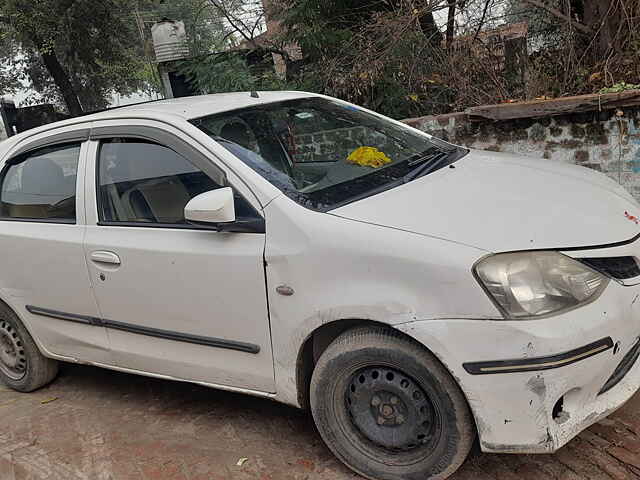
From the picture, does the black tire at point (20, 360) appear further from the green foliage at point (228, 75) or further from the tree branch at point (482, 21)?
the tree branch at point (482, 21)

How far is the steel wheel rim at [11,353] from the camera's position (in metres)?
4.22

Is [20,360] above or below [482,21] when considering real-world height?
below

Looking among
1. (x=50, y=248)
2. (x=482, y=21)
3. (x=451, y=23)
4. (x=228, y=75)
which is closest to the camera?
(x=50, y=248)

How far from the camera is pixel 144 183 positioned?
10.9ft

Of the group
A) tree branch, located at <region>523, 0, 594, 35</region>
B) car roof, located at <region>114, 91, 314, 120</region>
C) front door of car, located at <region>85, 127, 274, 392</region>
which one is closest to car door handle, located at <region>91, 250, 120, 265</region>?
front door of car, located at <region>85, 127, 274, 392</region>

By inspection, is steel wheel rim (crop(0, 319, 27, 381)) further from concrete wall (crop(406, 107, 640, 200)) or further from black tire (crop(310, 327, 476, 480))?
concrete wall (crop(406, 107, 640, 200))

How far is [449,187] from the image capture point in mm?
2947

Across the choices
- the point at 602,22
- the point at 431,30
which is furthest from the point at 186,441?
the point at 431,30

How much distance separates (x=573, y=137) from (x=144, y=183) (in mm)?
3760

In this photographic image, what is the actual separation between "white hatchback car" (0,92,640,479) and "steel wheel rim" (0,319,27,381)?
0.38m

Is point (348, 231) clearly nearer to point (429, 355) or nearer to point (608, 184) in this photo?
point (429, 355)

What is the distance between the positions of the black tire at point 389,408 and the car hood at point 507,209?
495mm

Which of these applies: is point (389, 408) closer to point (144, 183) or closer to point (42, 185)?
point (144, 183)

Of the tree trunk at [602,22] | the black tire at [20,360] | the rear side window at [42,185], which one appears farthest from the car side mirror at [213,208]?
the tree trunk at [602,22]
